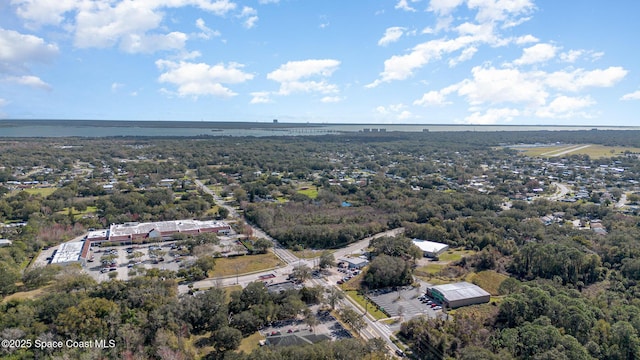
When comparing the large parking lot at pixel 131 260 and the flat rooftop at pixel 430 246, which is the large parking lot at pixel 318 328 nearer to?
the large parking lot at pixel 131 260

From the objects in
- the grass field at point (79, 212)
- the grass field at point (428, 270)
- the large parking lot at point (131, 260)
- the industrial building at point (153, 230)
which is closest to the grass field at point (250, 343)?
the large parking lot at point (131, 260)

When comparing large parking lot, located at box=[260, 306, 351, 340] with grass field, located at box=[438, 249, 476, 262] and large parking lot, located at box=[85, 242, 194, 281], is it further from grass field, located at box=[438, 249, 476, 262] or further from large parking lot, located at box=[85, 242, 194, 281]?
grass field, located at box=[438, 249, 476, 262]

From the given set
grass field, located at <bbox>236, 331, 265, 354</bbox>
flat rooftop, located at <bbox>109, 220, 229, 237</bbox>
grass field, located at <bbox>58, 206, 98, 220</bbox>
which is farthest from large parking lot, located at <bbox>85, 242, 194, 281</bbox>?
grass field, located at <bbox>58, 206, 98, 220</bbox>

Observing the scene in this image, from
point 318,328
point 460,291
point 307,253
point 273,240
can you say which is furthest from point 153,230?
point 460,291

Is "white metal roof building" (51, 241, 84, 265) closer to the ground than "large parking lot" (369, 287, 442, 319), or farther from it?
farther from it

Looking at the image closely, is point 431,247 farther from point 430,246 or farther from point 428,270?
point 428,270

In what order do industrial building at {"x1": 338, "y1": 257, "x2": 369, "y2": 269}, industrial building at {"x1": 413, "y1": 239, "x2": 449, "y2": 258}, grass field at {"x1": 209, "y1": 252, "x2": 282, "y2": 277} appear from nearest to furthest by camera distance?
grass field at {"x1": 209, "y1": 252, "x2": 282, "y2": 277}, industrial building at {"x1": 338, "y1": 257, "x2": 369, "y2": 269}, industrial building at {"x1": 413, "y1": 239, "x2": 449, "y2": 258}
